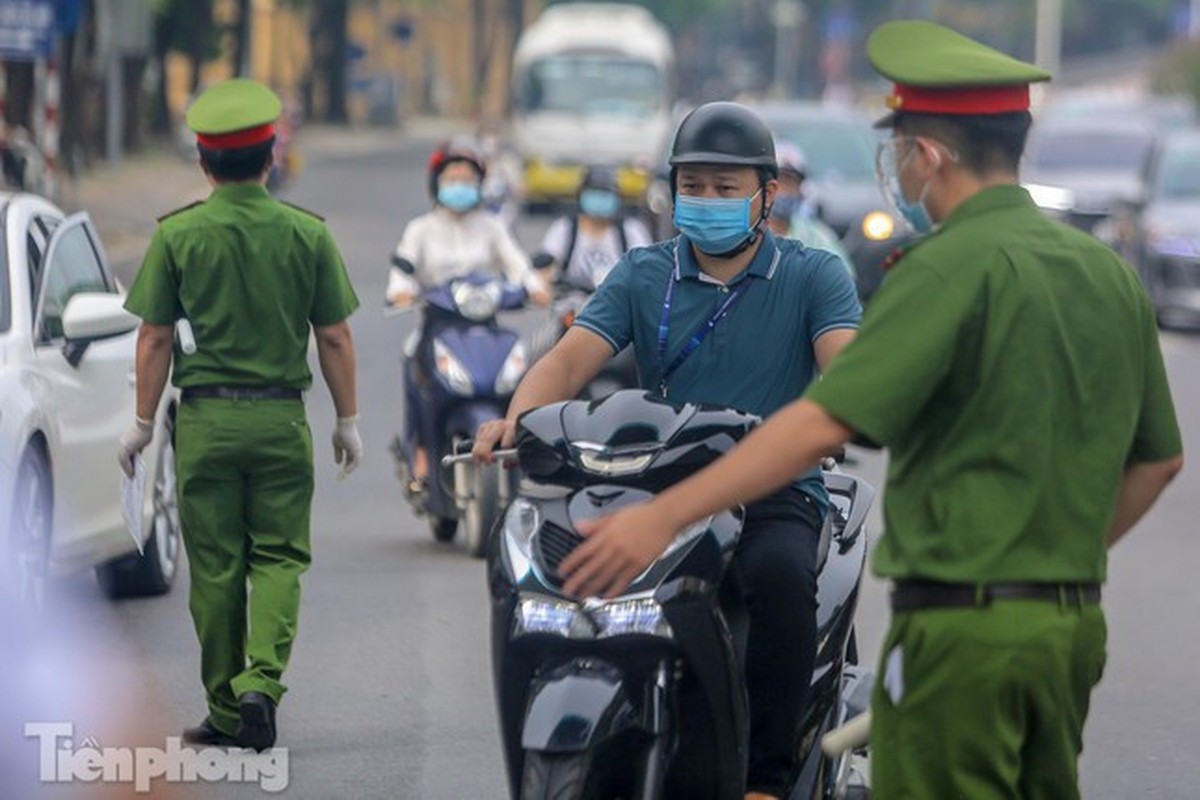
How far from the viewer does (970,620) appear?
4.42m

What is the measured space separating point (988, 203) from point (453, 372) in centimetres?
771

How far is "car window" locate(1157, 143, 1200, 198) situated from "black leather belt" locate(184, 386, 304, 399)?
1880 cm

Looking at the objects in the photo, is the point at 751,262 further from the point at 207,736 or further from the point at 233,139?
the point at 207,736

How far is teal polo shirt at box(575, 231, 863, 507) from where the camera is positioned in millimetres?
6098

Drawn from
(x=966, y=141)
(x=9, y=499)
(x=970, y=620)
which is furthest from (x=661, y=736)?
(x=9, y=499)

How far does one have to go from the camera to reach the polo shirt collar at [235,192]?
307 inches

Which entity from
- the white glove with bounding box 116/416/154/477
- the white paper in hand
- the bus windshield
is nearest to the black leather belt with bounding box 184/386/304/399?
the white glove with bounding box 116/416/154/477

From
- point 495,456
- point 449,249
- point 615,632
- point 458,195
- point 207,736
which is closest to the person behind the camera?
point 615,632

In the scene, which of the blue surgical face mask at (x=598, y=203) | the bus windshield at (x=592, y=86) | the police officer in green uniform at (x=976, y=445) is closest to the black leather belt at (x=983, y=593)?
the police officer in green uniform at (x=976, y=445)

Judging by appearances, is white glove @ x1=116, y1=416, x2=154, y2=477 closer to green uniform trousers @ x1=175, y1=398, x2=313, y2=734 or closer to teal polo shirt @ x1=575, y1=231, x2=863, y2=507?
green uniform trousers @ x1=175, y1=398, x2=313, y2=734

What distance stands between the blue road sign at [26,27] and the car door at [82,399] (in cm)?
1595

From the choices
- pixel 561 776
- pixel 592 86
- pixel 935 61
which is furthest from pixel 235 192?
pixel 592 86

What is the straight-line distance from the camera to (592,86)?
1812 inches

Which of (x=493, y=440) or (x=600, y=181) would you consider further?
Answer: (x=600, y=181)
